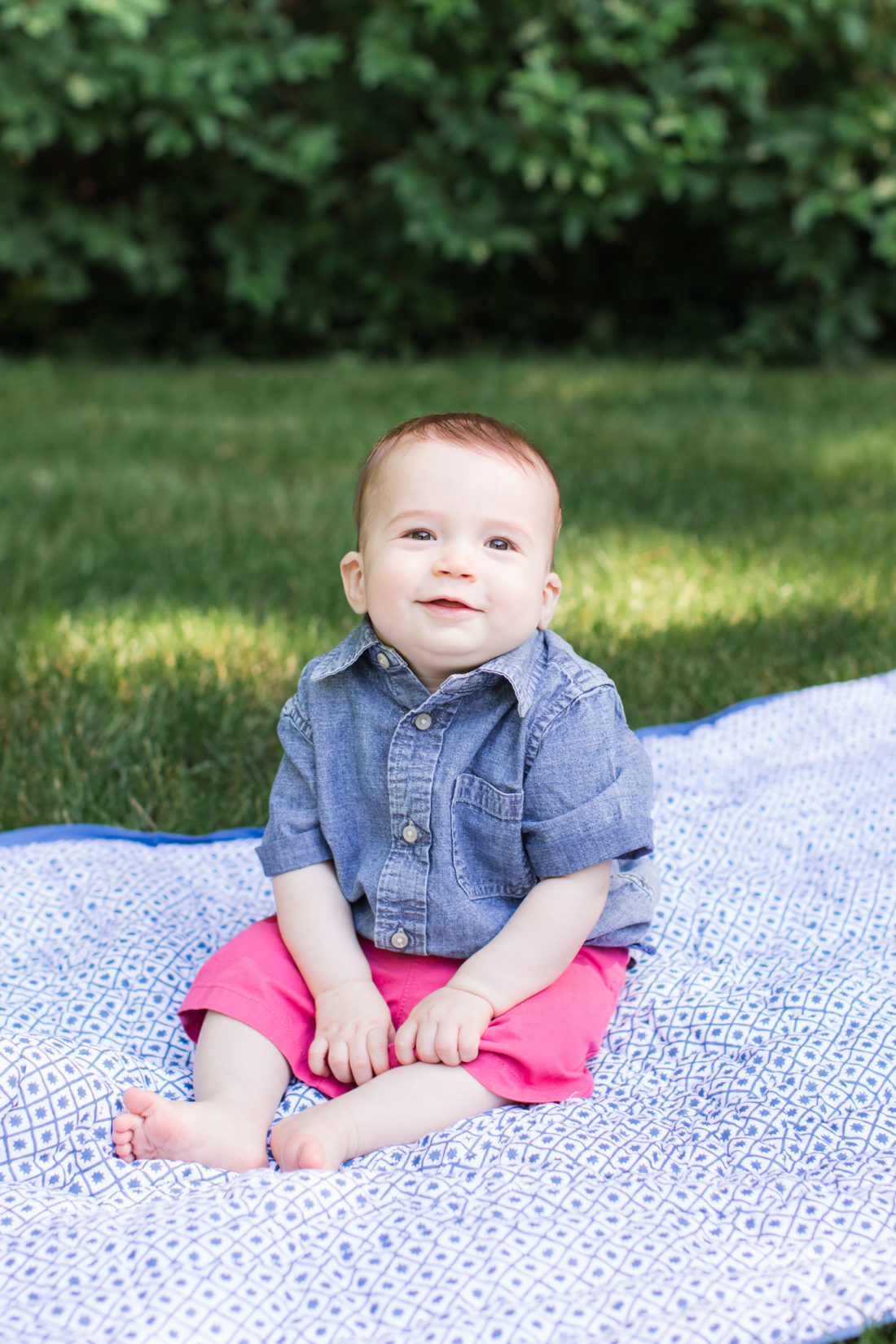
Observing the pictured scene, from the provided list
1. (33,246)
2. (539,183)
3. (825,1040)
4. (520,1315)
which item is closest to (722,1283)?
(520,1315)

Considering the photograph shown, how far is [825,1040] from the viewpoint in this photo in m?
1.48

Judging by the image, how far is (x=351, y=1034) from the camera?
4.53 ft

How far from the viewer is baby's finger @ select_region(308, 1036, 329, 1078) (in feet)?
4.58

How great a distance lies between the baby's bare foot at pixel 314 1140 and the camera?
1.25 metres

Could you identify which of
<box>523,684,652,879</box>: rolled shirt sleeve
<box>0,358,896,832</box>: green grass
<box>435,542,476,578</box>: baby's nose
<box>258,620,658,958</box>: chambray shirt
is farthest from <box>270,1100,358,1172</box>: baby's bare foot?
<box>0,358,896,832</box>: green grass

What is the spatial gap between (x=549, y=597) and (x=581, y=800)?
9.4 inches

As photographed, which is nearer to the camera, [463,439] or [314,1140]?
[314,1140]

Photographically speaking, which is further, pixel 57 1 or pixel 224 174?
pixel 224 174

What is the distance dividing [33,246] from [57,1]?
1.34 metres

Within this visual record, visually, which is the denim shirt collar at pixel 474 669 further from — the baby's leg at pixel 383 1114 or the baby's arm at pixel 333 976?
the baby's leg at pixel 383 1114

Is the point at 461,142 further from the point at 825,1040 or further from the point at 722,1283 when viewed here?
the point at 722,1283

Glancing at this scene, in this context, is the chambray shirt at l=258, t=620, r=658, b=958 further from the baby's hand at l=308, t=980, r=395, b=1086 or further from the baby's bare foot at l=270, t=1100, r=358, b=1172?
the baby's bare foot at l=270, t=1100, r=358, b=1172

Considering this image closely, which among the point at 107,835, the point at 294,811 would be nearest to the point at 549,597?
the point at 294,811

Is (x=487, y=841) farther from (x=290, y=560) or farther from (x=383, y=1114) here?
(x=290, y=560)
